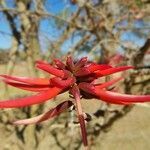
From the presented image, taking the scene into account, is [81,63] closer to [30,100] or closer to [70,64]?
[70,64]

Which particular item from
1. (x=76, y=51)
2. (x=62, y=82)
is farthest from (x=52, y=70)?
(x=76, y=51)

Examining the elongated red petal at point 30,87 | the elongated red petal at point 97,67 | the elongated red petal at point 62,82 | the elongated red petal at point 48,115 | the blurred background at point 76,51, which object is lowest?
the blurred background at point 76,51

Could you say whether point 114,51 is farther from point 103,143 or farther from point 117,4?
point 103,143

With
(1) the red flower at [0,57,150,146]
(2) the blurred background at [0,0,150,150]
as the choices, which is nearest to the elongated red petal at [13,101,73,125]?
(1) the red flower at [0,57,150,146]

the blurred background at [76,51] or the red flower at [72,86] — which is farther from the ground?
the red flower at [72,86]

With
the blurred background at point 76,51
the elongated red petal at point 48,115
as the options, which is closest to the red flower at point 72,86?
the elongated red petal at point 48,115

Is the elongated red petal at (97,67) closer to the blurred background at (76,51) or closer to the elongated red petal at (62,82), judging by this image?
the elongated red petal at (62,82)

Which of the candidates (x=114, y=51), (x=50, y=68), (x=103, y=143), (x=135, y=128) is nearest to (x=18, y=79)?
(x=50, y=68)

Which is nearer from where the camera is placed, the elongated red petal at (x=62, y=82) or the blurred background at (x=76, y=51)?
the elongated red petal at (x=62, y=82)

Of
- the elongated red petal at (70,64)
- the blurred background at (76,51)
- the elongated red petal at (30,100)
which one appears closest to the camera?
the elongated red petal at (30,100)
